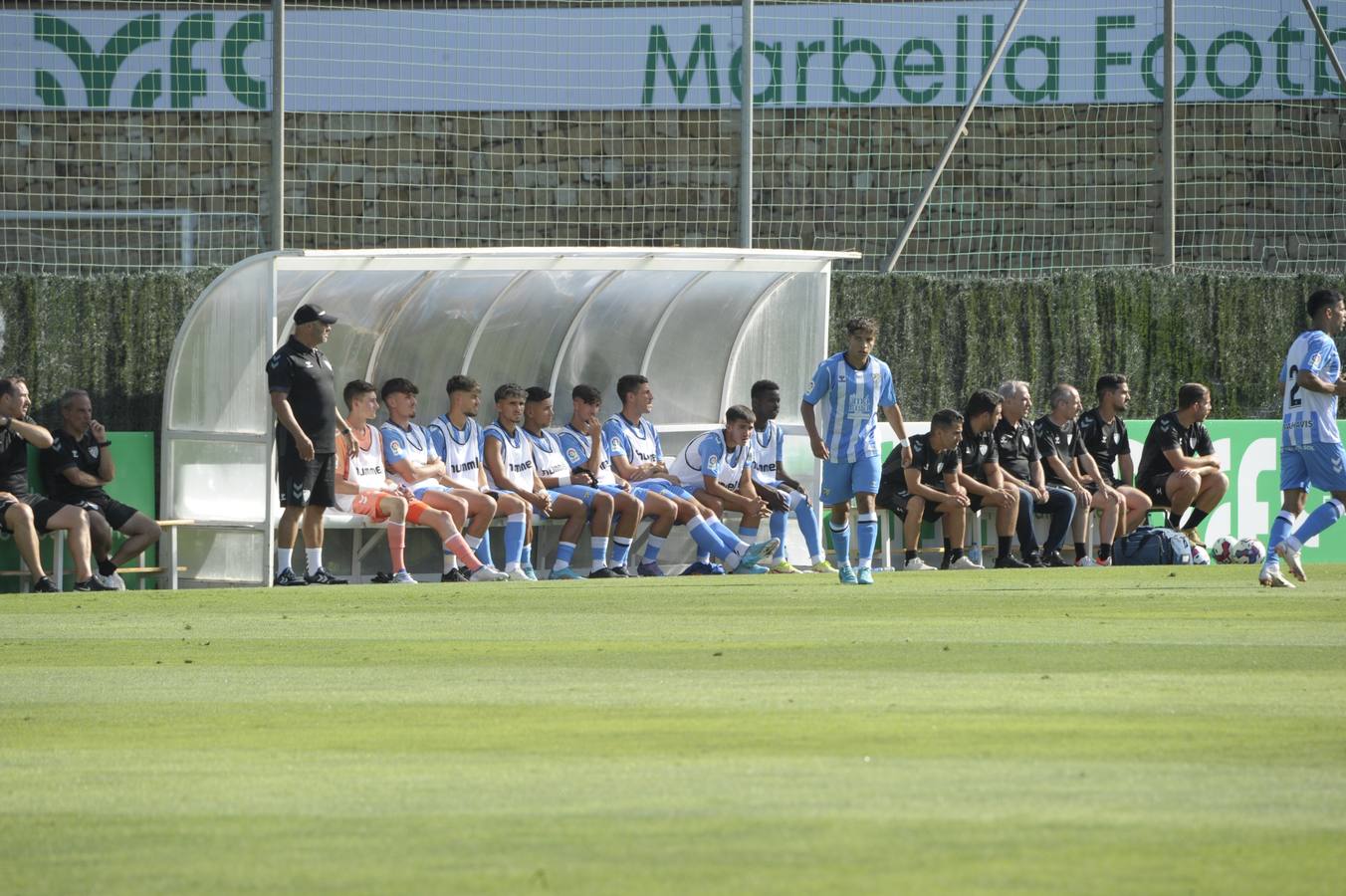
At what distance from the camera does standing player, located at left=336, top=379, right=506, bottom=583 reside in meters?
15.0

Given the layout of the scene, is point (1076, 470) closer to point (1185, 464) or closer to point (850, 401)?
point (1185, 464)

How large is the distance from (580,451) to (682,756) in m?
10.5

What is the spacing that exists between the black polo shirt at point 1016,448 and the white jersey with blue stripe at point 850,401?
3.12 meters

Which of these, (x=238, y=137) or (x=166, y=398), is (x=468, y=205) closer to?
(x=238, y=137)

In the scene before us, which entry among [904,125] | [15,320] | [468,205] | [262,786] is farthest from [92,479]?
[262,786]

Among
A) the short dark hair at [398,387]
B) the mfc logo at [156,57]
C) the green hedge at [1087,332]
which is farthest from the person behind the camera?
the green hedge at [1087,332]

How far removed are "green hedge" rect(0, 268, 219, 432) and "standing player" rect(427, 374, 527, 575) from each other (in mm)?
2242

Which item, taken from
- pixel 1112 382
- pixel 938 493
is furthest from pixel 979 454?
pixel 1112 382

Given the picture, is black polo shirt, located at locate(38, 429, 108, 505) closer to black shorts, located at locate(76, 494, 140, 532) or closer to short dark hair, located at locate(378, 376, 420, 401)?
black shorts, located at locate(76, 494, 140, 532)

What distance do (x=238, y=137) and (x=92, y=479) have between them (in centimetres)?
331

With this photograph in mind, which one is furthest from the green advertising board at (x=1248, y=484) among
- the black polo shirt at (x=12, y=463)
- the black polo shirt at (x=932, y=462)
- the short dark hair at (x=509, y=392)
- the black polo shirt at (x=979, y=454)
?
the black polo shirt at (x=12, y=463)

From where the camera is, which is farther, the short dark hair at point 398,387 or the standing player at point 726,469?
the standing player at point 726,469

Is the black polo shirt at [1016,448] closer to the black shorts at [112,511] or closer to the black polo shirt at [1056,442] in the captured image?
Answer: the black polo shirt at [1056,442]

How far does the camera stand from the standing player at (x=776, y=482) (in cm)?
1630
